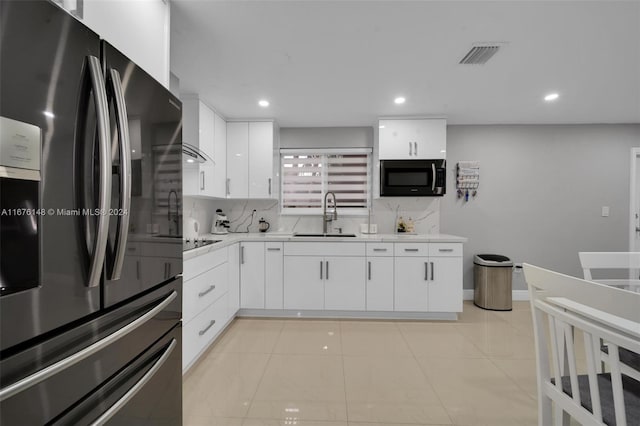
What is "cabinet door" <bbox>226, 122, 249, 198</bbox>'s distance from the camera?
11.5ft

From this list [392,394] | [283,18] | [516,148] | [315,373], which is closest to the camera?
[283,18]

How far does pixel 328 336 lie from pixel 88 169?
2.45 m

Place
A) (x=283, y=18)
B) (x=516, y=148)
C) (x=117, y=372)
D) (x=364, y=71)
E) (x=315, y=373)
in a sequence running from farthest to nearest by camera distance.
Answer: (x=516, y=148), (x=364, y=71), (x=315, y=373), (x=283, y=18), (x=117, y=372)

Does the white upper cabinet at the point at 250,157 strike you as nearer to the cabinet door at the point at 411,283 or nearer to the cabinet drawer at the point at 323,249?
the cabinet drawer at the point at 323,249

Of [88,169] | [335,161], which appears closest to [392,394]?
[88,169]

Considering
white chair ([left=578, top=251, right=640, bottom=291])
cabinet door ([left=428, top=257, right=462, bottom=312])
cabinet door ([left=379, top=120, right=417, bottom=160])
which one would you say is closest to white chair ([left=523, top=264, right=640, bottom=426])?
white chair ([left=578, top=251, right=640, bottom=291])

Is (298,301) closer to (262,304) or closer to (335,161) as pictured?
(262,304)

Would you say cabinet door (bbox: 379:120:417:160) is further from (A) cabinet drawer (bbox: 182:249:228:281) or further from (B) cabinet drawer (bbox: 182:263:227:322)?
(B) cabinet drawer (bbox: 182:263:227:322)

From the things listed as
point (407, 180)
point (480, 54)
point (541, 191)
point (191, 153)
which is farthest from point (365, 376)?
point (541, 191)

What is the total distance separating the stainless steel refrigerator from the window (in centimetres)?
287

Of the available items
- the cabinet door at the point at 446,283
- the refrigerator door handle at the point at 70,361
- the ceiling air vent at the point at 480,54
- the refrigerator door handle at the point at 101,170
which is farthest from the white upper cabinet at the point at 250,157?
the refrigerator door handle at the point at 101,170

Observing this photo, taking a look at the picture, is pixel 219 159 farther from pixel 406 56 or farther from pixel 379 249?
pixel 406 56

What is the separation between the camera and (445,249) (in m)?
3.06

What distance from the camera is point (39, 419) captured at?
653mm
